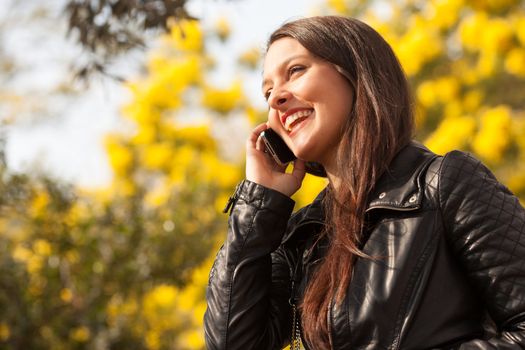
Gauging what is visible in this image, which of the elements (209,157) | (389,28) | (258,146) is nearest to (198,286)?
(209,157)

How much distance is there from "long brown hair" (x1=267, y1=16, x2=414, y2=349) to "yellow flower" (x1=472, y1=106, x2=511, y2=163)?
5271 millimetres

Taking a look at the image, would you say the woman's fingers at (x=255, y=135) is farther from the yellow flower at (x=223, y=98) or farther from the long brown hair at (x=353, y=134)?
the yellow flower at (x=223, y=98)

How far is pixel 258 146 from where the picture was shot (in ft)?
7.43

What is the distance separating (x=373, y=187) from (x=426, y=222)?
0.18 metres

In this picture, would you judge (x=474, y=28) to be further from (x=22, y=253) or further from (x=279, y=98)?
(x=279, y=98)

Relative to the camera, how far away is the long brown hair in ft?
6.07

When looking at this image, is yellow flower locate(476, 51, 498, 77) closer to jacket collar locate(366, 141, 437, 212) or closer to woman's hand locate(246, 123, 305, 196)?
woman's hand locate(246, 123, 305, 196)

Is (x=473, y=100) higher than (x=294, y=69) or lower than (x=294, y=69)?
higher

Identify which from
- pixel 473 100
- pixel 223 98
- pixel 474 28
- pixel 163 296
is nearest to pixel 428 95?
pixel 473 100

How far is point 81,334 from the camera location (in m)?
6.18

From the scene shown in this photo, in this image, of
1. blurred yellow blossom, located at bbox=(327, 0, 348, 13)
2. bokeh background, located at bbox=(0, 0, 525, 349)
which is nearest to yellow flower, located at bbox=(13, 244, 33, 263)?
bokeh background, located at bbox=(0, 0, 525, 349)

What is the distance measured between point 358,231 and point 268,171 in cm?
42

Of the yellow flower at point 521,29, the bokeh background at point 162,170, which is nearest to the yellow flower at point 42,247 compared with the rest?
the bokeh background at point 162,170

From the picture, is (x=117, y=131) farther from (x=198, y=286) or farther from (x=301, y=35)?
(x=301, y=35)
